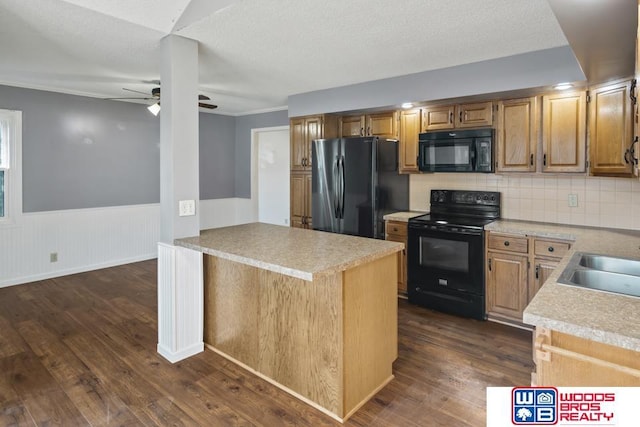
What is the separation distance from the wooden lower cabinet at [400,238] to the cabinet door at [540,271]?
3.86 ft

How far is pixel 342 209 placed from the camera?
4.21 m

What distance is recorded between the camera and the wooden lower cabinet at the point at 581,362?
4.26ft

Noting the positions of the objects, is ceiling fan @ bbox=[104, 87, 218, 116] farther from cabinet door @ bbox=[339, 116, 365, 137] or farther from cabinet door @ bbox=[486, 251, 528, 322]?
cabinet door @ bbox=[486, 251, 528, 322]

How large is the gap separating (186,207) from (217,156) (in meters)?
3.89

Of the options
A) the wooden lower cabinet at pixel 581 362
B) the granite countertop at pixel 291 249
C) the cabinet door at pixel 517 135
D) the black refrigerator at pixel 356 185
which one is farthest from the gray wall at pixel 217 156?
the wooden lower cabinet at pixel 581 362

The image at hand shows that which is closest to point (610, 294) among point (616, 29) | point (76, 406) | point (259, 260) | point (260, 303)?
point (616, 29)

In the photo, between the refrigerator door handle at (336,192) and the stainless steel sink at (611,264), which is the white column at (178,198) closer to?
the refrigerator door handle at (336,192)

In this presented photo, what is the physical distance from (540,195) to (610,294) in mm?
2314

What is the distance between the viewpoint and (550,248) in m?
3.15

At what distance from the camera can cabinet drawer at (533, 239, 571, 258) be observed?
3.09 m

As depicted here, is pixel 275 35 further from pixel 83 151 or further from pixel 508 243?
pixel 83 151

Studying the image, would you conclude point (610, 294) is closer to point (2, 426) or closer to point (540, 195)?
point (540, 195)

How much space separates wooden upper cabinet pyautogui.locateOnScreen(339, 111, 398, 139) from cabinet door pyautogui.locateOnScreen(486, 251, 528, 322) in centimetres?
166

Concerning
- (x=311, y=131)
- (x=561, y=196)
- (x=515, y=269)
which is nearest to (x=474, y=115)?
(x=561, y=196)
